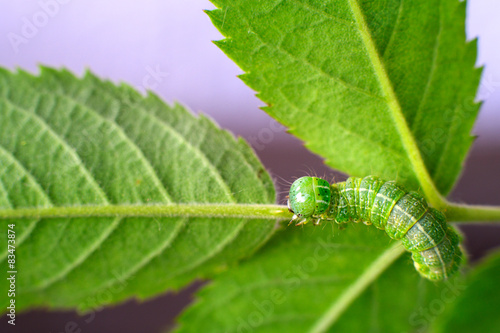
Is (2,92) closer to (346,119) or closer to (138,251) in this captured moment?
(138,251)

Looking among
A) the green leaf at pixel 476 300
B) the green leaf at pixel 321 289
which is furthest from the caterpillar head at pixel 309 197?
the green leaf at pixel 476 300

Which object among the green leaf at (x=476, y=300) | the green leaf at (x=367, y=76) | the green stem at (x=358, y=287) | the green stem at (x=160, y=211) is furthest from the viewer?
the green stem at (x=358, y=287)


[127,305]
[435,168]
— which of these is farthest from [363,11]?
[127,305]

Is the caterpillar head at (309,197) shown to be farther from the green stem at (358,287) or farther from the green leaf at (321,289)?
the green stem at (358,287)

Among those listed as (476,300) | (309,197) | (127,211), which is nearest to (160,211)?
(127,211)

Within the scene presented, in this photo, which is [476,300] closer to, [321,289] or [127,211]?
[321,289]

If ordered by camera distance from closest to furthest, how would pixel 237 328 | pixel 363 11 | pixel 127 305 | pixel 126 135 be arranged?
pixel 363 11 → pixel 126 135 → pixel 237 328 → pixel 127 305

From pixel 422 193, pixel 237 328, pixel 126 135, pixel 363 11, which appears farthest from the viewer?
pixel 237 328
